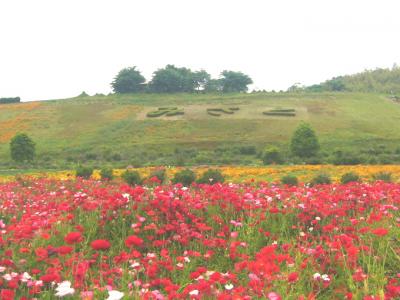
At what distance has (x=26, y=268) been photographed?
4449 mm

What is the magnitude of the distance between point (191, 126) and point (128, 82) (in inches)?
1380

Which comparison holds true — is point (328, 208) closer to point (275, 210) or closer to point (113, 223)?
point (275, 210)

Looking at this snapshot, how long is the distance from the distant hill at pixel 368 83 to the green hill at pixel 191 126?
19895 mm

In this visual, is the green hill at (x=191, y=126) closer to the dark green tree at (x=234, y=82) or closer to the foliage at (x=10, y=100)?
the foliage at (x=10, y=100)

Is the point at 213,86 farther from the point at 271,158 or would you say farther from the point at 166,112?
the point at 271,158

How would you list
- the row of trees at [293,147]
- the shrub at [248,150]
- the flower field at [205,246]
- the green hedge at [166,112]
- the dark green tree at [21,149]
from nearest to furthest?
1. the flower field at [205,246]
2. the row of trees at [293,147]
3. the dark green tree at [21,149]
4. the shrub at [248,150]
5. the green hedge at [166,112]

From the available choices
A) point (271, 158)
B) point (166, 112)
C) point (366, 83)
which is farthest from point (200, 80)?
point (271, 158)

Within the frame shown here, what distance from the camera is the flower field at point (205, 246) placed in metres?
3.71

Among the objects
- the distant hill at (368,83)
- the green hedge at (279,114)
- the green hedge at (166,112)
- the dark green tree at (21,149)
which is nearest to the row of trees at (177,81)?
the distant hill at (368,83)

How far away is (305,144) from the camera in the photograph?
4388cm

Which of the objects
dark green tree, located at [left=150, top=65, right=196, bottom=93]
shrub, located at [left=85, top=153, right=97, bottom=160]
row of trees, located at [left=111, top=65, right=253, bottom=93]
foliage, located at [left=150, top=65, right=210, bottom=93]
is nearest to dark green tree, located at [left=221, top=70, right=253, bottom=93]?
row of trees, located at [left=111, top=65, right=253, bottom=93]

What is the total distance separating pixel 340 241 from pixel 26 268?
3.02 m

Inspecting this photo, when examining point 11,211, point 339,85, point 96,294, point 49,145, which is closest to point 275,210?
point 96,294

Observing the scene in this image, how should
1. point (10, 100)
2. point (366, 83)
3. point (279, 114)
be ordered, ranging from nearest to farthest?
1. point (279, 114)
2. point (10, 100)
3. point (366, 83)
